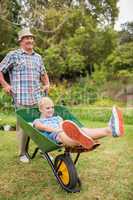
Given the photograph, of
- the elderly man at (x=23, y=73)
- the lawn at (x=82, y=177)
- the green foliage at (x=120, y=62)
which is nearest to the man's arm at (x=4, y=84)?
the elderly man at (x=23, y=73)

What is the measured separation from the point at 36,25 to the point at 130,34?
8190 mm

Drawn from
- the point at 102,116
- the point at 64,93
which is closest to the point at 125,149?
the point at 102,116

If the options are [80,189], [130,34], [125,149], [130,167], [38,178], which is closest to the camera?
[80,189]

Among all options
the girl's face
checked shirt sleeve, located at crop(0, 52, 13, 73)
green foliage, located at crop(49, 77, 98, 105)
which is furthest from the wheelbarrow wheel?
green foliage, located at crop(49, 77, 98, 105)

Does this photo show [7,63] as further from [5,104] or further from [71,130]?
[5,104]

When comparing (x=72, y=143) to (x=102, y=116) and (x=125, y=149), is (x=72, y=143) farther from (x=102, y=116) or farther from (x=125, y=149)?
(x=102, y=116)

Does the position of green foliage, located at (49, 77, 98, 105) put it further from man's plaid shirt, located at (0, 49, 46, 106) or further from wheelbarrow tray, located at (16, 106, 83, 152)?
wheelbarrow tray, located at (16, 106, 83, 152)

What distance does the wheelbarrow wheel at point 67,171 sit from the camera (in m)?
4.28

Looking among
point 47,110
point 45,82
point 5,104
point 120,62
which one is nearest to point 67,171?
point 47,110

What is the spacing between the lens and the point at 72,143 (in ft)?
13.7

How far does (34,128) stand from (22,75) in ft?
3.59

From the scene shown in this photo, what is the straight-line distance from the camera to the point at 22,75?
17.5ft

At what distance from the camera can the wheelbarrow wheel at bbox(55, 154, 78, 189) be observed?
428cm

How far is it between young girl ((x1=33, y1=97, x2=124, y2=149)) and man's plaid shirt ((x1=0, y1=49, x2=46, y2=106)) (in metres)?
0.48
